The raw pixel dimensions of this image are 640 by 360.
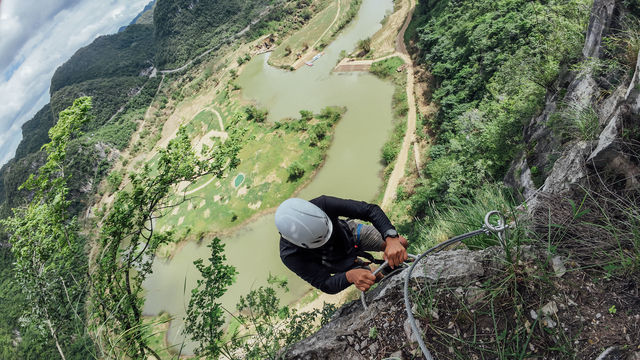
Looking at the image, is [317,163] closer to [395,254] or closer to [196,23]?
[395,254]

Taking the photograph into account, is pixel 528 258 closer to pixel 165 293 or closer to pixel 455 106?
pixel 455 106

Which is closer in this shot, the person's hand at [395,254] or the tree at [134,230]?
the person's hand at [395,254]

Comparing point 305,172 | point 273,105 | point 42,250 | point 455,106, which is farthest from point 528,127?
point 273,105

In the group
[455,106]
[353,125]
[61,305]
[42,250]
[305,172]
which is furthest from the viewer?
[353,125]

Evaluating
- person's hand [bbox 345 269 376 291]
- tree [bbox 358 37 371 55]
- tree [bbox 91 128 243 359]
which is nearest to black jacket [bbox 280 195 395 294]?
person's hand [bbox 345 269 376 291]

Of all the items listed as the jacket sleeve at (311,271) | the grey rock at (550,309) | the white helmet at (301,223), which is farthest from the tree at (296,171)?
the grey rock at (550,309)

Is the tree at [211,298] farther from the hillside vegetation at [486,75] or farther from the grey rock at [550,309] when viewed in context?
the grey rock at [550,309]
